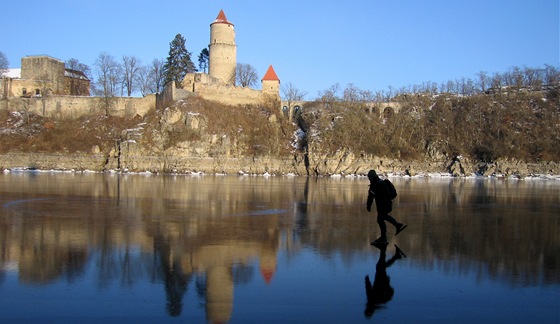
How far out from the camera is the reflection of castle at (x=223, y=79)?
211 feet

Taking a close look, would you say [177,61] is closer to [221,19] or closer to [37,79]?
[221,19]

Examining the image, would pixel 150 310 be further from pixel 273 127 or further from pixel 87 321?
pixel 273 127

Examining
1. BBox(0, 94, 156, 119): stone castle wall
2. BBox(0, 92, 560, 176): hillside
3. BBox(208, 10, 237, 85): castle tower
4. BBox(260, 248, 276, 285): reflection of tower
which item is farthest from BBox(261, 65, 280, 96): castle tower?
BBox(260, 248, 276, 285): reflection of tower

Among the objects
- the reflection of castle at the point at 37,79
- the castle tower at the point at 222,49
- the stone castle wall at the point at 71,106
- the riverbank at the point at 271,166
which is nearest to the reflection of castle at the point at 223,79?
the castle tower at the point at 222,49

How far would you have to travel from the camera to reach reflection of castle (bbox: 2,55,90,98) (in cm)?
6831

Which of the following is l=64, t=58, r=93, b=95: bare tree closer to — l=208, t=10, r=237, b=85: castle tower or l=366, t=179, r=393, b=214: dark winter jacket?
l=208, t=10, r=237, b=85: castle tower

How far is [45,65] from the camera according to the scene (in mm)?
70562

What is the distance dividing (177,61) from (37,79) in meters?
20.5

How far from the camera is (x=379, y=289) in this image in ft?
25.4

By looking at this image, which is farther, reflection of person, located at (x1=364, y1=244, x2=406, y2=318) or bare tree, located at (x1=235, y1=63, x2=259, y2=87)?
bare tree, located at (x1=235, y1=63, x2=259, y2=87)

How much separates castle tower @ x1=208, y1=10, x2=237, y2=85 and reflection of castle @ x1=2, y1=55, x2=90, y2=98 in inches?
926

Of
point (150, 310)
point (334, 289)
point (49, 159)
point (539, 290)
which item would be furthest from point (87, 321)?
point (49, 159)

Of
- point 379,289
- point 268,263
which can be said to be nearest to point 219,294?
point 268,263

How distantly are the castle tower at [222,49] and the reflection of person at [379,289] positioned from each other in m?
61.4
